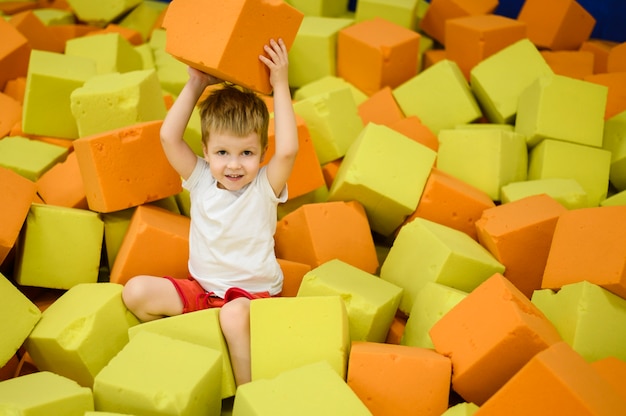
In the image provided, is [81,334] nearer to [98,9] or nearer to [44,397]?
[44,397]

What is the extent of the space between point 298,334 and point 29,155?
4.07 feet

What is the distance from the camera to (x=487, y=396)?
1556mm

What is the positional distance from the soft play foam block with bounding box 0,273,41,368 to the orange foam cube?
→ 0.45 metres

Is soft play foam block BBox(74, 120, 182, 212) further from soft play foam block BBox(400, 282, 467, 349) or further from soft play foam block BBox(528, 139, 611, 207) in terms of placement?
soft play foam block BBox(528, 139, 611, 207)

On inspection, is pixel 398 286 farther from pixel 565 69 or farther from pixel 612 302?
pixel 565 69

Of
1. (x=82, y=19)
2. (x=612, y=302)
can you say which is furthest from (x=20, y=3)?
(x=612, y=302)

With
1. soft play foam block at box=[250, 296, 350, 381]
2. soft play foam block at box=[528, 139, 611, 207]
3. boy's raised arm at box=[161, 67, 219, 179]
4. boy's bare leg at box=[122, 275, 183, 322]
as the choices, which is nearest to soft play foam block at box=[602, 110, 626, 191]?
soft play foam block at box=[528, 139, 611, 207]

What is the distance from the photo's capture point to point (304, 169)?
216 cm

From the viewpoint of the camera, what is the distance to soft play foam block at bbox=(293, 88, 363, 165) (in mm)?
2293

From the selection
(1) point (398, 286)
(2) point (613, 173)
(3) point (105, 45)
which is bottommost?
(1) point (398, 286)

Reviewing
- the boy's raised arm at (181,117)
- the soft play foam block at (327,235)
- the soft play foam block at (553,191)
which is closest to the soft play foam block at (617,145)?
the soft play foam block at (553,191)

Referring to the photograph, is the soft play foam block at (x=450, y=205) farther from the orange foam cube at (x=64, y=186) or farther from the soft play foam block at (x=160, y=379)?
the orange foam cube at (x=64, y=186)

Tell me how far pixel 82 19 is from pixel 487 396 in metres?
2.76

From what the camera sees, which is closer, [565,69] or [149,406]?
[149,406]
